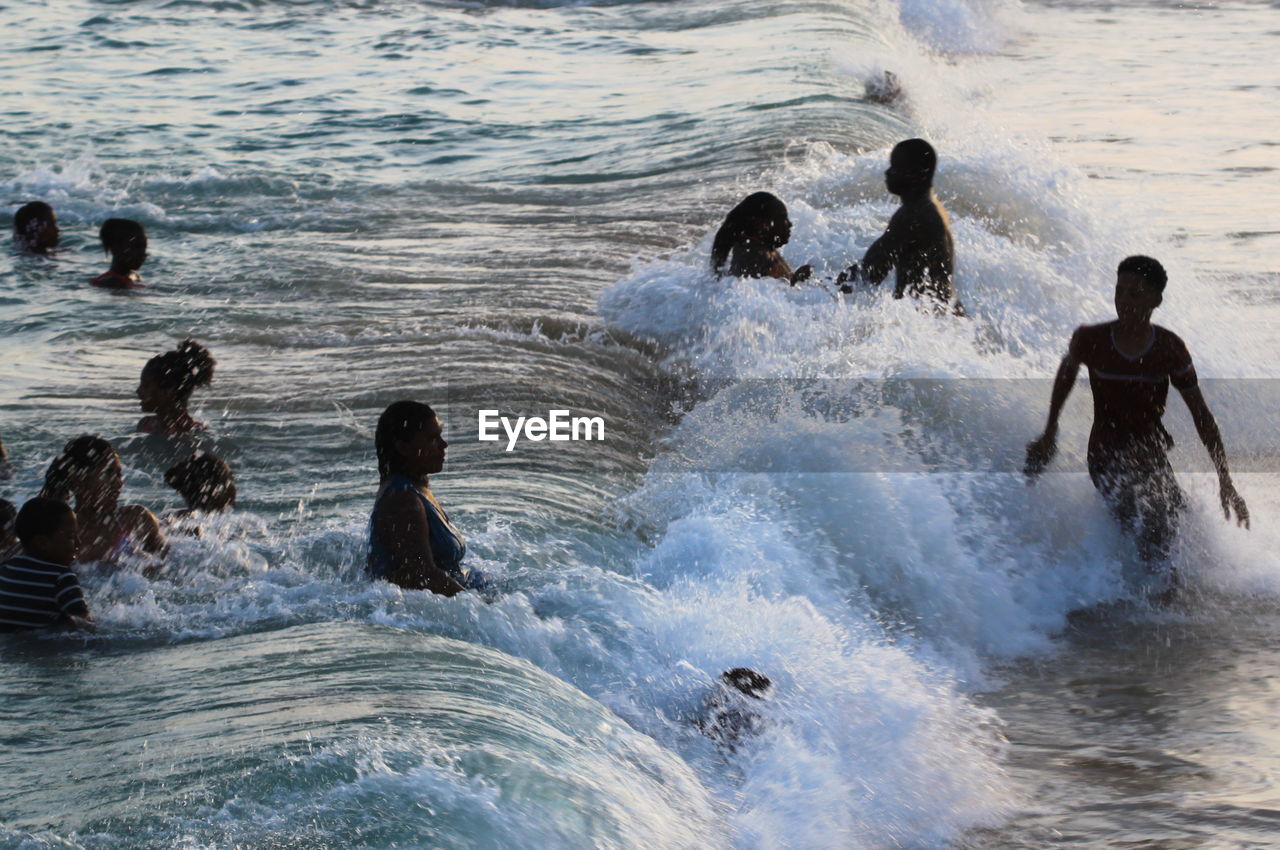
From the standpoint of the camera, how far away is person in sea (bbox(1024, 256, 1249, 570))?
6270 millimetres

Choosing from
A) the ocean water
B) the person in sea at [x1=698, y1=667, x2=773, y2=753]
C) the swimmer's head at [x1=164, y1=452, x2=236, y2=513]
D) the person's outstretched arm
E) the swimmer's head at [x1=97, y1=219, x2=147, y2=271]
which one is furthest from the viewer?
the swimmer's head at [x1=97, y1=219, x2=147, y2=271]

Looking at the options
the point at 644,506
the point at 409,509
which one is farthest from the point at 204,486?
the point at 644,506

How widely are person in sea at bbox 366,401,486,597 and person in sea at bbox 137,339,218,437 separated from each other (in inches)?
99.3

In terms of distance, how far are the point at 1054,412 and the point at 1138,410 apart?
399 millimetres

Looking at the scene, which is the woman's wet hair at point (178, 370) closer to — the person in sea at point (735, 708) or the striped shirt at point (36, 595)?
the striped shirt at point (36, 595)

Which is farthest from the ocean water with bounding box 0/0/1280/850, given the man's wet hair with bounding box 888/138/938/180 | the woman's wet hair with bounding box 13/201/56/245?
the man's wet hair with bounding box 888/138/938/180

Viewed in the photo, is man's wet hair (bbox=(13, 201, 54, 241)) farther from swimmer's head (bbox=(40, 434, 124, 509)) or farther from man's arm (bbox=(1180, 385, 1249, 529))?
man's arm (bbox=(1180, 385, 1249, 529))

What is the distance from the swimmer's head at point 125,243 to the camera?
11469 mm

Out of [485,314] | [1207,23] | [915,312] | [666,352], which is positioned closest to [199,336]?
[485,314]

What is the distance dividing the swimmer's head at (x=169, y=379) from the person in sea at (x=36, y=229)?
5.89 m

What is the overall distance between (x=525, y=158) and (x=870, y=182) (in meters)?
4.79

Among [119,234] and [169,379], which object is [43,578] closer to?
[169,379]

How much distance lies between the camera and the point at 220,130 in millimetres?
18422

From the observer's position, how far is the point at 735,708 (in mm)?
5199
